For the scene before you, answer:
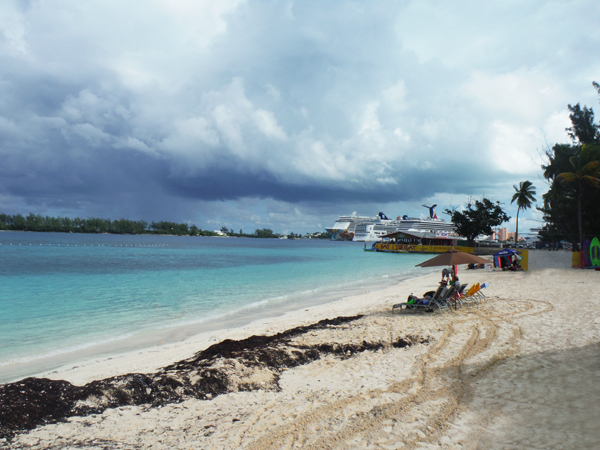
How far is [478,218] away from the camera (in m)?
49.6

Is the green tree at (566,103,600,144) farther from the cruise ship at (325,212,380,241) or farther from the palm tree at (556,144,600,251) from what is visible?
the cruise ship at (325,212,380,241)

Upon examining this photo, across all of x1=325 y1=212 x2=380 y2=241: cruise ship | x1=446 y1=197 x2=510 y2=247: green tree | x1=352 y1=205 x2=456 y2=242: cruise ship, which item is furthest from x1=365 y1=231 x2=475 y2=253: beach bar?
x1=325 y1=212 x2=380 y2=241: cruise ship

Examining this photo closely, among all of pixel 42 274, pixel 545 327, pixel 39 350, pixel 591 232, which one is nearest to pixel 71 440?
pixel 39 350

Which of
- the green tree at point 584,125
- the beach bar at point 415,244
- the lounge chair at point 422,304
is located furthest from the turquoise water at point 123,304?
the beach bar at point 415,244

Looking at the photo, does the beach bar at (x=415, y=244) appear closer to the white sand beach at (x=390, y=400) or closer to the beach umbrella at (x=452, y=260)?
the beach umbrella at (x=452, y=260)

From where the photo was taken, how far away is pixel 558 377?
4.54 m

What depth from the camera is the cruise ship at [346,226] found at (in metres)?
134

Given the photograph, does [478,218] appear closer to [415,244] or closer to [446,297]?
[415,244]

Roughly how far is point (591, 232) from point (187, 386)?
1297 inches

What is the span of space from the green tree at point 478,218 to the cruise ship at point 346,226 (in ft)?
259

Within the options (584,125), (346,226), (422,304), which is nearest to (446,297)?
(422,304)

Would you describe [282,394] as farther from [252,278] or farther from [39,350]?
[252,278]

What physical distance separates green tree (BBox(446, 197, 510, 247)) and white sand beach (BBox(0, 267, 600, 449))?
4578 cm

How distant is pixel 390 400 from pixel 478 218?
5148cm
